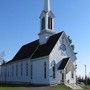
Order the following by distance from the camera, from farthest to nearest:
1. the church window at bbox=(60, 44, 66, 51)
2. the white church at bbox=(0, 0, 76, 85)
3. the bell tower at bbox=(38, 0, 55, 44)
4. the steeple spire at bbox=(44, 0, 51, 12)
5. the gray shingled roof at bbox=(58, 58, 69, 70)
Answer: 1. the steeple spire at bbox=(44, 0, 51, 12)
2. the bell tower at bbox=(38, 0, 55, 44)
3. the church window at bbox=(60, 44, 66, 51)
4. the white church at bbox=(0, 0, 76, 85)
5. the gray shingled roof at bbox=(58, 58, 69, 70)

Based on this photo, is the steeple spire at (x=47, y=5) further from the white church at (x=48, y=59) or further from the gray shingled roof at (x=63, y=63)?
the gray shingled roof at (x=63, y=63)

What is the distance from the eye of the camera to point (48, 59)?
4978cm

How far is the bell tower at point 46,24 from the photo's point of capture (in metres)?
56.2

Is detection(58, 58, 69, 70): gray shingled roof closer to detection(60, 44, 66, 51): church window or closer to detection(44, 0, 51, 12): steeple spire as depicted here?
detection(60, 44, 66, 51): church window

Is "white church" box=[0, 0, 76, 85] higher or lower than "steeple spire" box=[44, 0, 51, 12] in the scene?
lower

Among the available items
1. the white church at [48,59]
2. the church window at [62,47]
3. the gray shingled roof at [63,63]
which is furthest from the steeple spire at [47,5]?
the gray shingled roof at [63,63]

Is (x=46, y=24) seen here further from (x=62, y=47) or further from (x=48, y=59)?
(x=48, y=59)

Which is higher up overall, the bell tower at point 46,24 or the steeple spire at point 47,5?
the steeple spire at point 47,5

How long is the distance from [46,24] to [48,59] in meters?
9.43

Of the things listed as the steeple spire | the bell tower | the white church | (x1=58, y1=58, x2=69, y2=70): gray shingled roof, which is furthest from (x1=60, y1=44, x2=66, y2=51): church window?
the steeple spire

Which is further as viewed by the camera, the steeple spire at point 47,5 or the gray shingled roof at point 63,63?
the steeple spire at point 47,5

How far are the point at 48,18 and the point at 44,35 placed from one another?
3752 mm

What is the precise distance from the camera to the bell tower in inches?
2213

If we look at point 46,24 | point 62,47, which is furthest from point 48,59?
point 46,24
